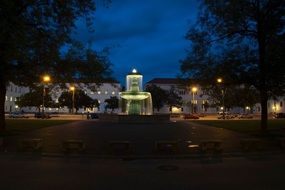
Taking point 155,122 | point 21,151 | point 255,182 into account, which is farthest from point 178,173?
point 155,122

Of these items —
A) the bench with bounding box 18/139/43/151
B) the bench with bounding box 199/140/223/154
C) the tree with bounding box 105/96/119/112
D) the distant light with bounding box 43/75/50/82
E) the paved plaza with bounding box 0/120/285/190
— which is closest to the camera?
the paved plaza with bounding box 0/120/285/190

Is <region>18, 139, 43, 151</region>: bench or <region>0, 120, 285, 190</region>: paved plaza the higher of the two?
<region>18, 139, 43, 151</region>: bench

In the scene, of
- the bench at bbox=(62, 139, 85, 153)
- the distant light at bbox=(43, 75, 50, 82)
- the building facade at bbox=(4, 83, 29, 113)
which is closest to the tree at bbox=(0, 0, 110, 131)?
the distant light at bbox=(43, 75, 50, 82)

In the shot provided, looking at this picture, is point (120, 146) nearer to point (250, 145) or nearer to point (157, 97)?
point (250, 145)

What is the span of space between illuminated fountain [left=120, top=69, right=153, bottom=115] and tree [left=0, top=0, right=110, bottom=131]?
34.6 m

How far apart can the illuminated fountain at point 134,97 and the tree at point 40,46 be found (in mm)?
34590

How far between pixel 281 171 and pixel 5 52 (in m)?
17.0

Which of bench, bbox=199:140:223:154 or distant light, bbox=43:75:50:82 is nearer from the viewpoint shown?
bench, bbox=199:140:223:154

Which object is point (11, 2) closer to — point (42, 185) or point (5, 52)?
point (5, 52)

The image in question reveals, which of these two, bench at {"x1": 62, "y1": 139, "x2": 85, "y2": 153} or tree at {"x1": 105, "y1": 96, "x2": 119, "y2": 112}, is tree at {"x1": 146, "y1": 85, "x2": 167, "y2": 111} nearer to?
tree at {"x1": 105, "y1": 96, "x2": 119, "y2": 112}

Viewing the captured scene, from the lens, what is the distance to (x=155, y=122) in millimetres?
61188

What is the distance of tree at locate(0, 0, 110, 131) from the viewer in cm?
2606

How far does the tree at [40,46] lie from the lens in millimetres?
26062

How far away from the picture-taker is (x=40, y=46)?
29.6 metres
